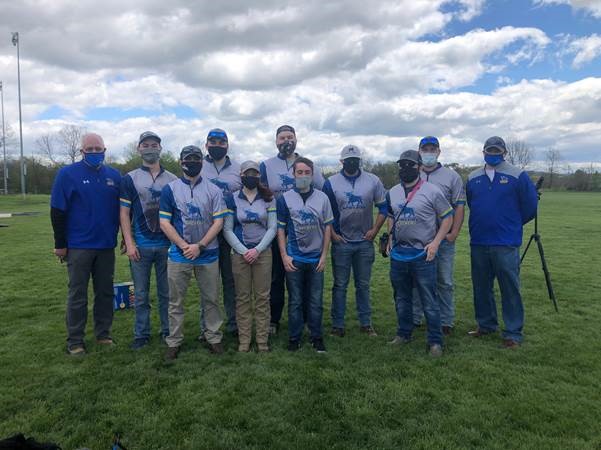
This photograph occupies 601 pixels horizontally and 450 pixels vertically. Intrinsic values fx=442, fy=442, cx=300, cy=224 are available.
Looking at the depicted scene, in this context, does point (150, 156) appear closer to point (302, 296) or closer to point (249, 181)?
point (249, 181)

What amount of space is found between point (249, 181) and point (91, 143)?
1887 millimetres

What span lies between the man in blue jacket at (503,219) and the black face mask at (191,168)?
337 cm

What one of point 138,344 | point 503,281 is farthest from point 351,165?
point 138,344

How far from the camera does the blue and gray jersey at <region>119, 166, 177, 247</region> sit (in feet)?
16.7

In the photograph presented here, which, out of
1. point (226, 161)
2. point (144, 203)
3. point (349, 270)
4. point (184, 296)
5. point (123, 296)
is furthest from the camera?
point (123, 296)

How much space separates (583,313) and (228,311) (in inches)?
211

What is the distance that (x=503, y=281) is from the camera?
17.8ft

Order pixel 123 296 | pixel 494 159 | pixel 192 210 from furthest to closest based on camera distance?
pixel 123 296 < pixel 494 159 < pixel 192 210

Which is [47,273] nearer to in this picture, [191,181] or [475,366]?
[191,181]

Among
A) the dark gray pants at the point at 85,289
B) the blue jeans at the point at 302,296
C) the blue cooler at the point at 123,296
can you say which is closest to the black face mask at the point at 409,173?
the blue jeans at the point at 302,296

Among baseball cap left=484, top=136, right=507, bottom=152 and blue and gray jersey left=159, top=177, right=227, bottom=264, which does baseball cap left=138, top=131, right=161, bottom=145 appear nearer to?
blue and gray jersey left=159, top=177, right=227, bottom=264

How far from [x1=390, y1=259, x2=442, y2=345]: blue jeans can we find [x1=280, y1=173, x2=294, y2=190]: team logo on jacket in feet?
5.16

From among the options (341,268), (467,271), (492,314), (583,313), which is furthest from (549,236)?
(341,268)

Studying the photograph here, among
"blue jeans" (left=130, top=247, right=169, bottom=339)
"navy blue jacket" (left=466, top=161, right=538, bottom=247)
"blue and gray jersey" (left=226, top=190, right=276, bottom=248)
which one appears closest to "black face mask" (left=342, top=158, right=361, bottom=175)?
"blue and gray jersey" (left=226, top=190, right=276, bottom=248)
